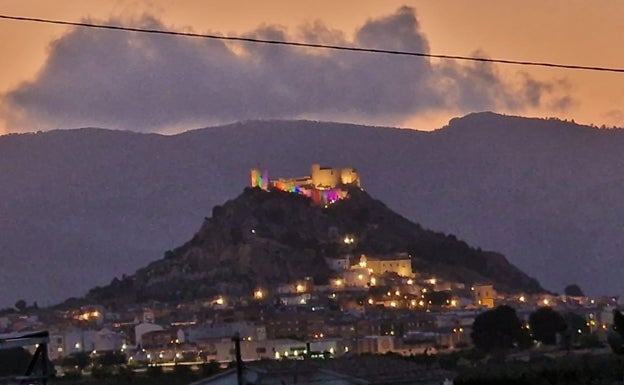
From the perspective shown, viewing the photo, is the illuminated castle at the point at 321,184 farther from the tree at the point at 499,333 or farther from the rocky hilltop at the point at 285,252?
the tree at the point at 499,333

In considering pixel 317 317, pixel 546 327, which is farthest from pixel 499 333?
pixel 317 317

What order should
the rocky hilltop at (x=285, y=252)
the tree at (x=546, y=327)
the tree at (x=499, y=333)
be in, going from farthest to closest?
the rocky hilltop at (x=285, y=252), the tree at (x=546, y=327), the tree at (x=499, y=333)

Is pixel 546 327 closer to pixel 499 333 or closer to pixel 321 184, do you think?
pixel 499 333

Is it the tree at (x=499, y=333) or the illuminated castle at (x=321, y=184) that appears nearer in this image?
the tree at (x=499, y=333)

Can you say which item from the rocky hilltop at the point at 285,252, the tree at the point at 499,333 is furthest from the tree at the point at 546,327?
the rocky hilltop at the point at 285,252

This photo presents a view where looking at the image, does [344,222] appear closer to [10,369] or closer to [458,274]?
[458,274]

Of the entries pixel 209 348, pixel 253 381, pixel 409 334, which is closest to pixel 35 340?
pixel 253 381

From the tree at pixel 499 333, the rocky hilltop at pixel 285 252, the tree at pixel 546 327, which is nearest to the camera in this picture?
the tree at pixel 499 333
